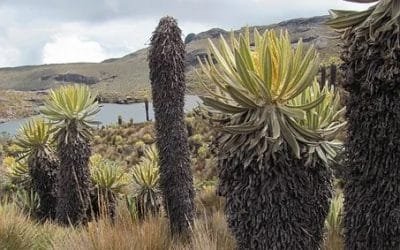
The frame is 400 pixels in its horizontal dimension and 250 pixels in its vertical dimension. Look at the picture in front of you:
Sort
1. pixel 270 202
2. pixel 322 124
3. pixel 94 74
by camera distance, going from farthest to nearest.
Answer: pixel 94 74
pixel 322 124
pixel 270 202

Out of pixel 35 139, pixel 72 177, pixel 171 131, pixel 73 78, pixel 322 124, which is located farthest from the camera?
pixel 73 78

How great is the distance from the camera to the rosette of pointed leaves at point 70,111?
34.1ft

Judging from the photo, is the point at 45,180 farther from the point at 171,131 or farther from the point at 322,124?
the point at 322,124

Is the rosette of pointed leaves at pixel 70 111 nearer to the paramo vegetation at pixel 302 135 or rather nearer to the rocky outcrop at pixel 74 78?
the paramo vegetation at pixel 302 135

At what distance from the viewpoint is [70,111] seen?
10.4m

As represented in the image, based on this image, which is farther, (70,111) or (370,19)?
(70,111)

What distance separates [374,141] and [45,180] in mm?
8725

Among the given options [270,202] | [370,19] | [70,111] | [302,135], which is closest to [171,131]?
[70,111]

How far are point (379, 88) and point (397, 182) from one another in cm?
61

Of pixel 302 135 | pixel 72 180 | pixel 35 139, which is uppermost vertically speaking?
pixel 302 135

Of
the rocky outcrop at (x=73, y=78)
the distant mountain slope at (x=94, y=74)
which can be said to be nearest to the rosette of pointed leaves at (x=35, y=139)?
the distant mountain slope at (x=94, y=74)

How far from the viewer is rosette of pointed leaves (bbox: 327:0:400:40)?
3.72 meters

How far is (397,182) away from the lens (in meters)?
3.76

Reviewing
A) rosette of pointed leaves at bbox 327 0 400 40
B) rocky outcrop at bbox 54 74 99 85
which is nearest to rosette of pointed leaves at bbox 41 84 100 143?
rosette of pointed leaves at bbox 327 0 400 40
